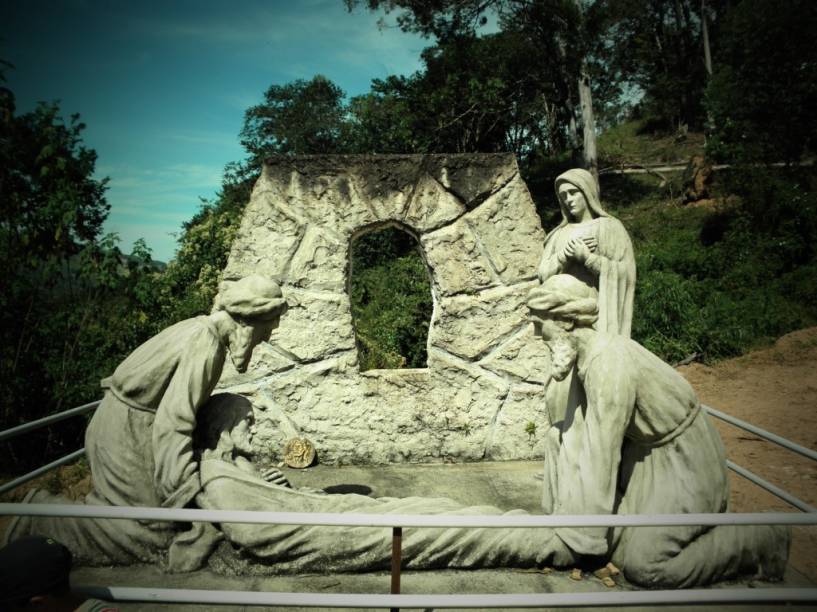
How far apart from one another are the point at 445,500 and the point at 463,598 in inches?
41.6

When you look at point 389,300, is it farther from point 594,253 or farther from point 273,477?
point 273,477

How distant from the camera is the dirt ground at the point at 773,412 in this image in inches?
166

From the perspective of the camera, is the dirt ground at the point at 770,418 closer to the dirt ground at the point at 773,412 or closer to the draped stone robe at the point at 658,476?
the dirt ground at the point at 773,412

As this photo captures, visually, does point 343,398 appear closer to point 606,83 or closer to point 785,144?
point 785,144

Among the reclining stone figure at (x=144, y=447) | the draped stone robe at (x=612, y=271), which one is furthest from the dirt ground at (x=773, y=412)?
the reclining stone figure at (x=144, y=447)

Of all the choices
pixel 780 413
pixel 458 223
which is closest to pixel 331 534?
pixel 458 223

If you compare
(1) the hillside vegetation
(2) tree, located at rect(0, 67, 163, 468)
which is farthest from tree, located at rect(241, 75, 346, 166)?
(2) tree, located at rect(0, 67, 163, 468)

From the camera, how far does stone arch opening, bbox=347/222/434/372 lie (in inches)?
238

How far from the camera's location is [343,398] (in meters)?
4.45

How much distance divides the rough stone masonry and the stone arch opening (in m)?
0.24

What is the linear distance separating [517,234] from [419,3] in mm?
10291

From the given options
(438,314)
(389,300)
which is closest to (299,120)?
(389,300)

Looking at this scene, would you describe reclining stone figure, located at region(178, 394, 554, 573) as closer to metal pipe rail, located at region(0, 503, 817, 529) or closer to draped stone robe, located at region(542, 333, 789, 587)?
draped stone robe, located at region(542, 333, 789, 587)

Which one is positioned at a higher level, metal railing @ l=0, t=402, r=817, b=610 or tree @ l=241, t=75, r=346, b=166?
tree @ l=241, t=75, r=346, b=166
